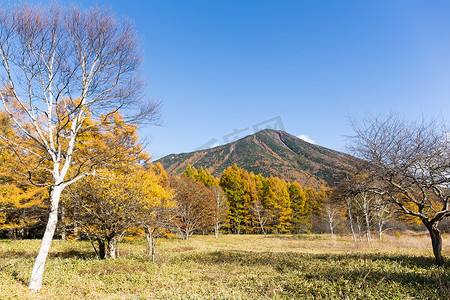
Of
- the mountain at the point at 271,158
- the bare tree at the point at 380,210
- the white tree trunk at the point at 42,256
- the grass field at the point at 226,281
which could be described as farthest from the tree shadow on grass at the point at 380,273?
the mountain at the point at 271,158

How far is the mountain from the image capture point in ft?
318

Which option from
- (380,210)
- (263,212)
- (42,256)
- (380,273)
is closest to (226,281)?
(380,273)

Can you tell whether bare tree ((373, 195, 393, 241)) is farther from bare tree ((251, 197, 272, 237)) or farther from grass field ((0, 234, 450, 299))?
bare tree ((251, 197, 272, 237))

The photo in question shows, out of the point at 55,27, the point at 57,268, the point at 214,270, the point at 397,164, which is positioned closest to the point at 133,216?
the point at 57,268

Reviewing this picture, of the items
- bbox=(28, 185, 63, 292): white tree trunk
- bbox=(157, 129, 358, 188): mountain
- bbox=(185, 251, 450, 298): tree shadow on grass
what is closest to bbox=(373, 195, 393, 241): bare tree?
bbox=(185, 251, 450, 298): tree shadow on grass

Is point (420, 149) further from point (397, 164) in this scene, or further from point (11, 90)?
point (11, 90)

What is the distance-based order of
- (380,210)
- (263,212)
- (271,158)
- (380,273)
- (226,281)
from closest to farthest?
(380,273)
(226,281)
(380,210)
(263,212)
(271,158)

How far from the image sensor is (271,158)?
403 ft

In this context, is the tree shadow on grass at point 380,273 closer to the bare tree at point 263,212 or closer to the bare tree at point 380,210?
the bare tree at point 380,210

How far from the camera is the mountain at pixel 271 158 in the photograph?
9697 centimetres

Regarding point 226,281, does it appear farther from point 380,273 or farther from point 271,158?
point 271,158

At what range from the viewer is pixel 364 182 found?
10.4 m

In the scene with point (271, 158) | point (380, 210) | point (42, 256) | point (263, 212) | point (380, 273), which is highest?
point (271, 158)

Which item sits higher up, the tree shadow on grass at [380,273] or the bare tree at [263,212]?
the tree shadow on grass at [380,273]
